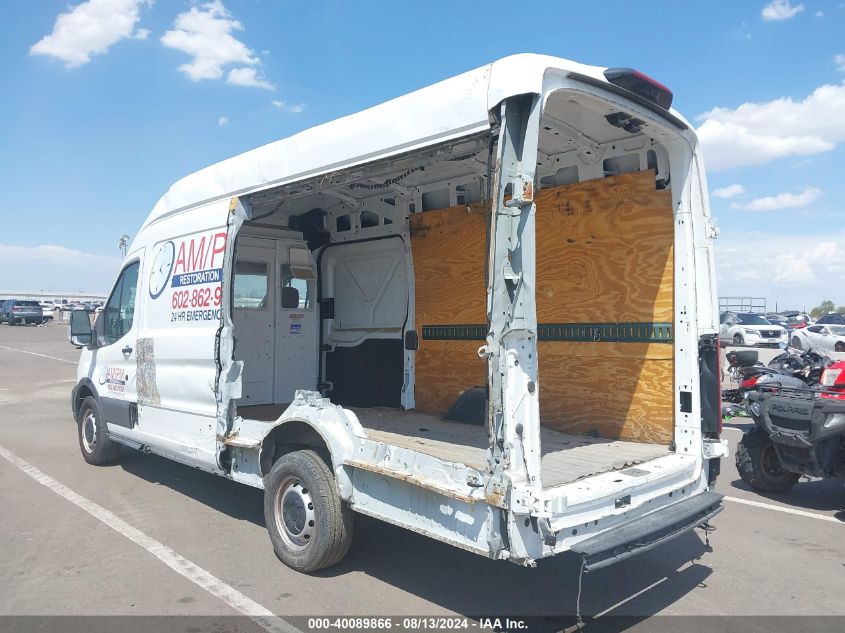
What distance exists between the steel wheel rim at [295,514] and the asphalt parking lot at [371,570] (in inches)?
9.3

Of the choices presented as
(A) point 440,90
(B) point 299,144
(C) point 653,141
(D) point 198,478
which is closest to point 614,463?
(C) point 653,141

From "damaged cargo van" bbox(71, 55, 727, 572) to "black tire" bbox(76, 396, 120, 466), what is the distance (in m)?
0.04

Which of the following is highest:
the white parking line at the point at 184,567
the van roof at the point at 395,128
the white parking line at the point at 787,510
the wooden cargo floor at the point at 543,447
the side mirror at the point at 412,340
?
the van roof at the point at 395,128

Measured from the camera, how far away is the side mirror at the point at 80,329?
7.65 meters

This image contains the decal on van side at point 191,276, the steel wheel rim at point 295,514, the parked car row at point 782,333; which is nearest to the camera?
the steel wheel rim at point 295,514

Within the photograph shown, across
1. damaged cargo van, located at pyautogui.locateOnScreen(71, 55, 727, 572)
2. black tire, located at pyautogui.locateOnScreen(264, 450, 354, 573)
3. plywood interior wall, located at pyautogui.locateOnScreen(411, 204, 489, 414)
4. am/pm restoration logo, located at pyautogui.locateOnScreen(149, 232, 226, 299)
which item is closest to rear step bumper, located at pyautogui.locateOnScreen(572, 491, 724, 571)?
damaged cargo van, located at pyautogui.locateOnScreen(71, 55, 727, 572)

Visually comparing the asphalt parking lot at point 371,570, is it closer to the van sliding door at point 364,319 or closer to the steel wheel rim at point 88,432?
the steel wheel rim at point 88,432

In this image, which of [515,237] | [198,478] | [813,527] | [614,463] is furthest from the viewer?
[198,478]

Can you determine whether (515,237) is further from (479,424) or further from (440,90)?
(479,424)

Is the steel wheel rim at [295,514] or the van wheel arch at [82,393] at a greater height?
the van wheel arch at [82,393]

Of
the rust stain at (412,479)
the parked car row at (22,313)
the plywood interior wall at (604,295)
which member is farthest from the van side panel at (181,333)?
the parked car row at (22,313)

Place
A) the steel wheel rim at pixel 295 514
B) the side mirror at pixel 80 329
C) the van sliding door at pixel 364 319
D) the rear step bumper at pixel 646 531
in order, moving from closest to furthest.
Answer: the rear step bumper at pixel 646 531
the steel wheel rim at pixel 295 514
the van sliding door at pixel 364 319
the side mirror at pixel 80 329

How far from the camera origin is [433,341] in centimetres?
687

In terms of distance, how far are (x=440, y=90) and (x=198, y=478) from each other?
548 centimetres
